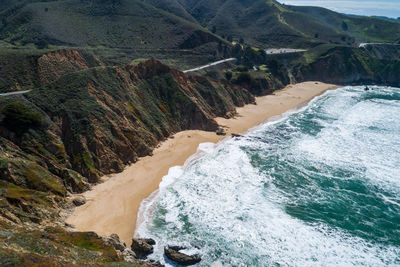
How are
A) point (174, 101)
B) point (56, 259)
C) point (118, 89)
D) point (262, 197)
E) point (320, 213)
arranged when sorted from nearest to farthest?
point (56, 259), point (320, 213), point (262, 197), point (118, 89), point (174, 101)

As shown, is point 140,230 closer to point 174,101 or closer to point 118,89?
point 118,89

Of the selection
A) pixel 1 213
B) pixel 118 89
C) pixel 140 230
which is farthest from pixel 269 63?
pixel 1 213

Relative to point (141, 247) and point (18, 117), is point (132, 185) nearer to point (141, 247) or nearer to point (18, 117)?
point (141, 247)

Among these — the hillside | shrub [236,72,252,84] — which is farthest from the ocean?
the hillside

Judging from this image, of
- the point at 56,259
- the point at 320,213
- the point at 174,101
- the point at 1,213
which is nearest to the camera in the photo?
the point at 56,259

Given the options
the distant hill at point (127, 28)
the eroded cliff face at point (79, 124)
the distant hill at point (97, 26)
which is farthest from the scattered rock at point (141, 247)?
the distant hill at point (97, 26)

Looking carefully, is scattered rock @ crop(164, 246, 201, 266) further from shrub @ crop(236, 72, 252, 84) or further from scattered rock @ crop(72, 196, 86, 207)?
shrub @ crop(236, 72, 252, 84)
